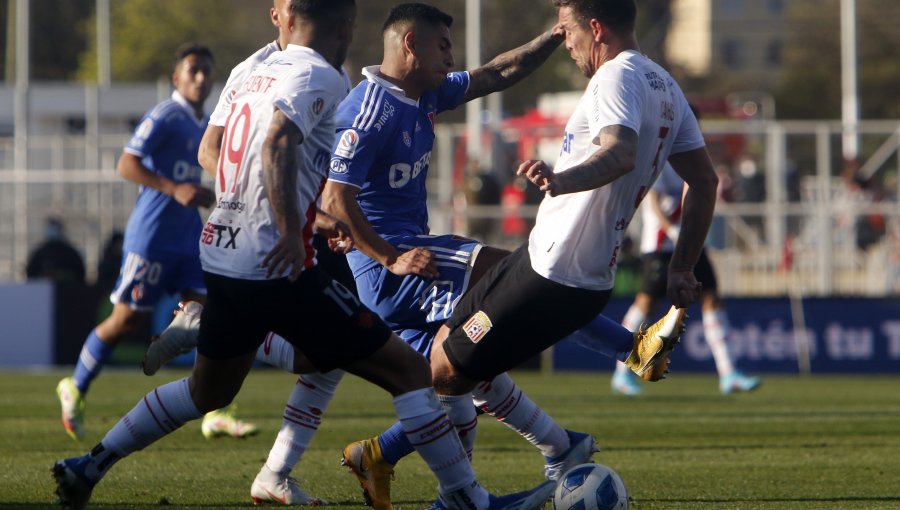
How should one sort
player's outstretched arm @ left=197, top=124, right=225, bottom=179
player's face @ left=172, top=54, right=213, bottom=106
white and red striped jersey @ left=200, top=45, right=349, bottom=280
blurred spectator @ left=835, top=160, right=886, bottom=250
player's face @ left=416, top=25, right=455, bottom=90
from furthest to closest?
blurred spectator @ left=835, top=160, right=886, bottom=250, player's face @ left=172, top=54, right=213, bottom=106, player's face @ left=416, top=25, right=455, bottom=90, player's outstretched arm @ left=197, top=124, right=225, bottom=179, white and red striped jersey @ left=200, top=45, right=349, bottom=280

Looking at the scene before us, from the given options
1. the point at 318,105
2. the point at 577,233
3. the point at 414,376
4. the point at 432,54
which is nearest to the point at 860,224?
the point at 432,54

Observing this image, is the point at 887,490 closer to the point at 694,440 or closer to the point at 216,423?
the point at 694,440

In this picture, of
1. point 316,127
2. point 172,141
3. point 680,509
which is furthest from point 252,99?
point 172,141

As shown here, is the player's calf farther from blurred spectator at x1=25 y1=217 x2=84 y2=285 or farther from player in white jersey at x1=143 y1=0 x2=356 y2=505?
blurred spectator at x1=25 y1=217 x2=84 y2=285

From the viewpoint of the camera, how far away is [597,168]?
6.01 metres

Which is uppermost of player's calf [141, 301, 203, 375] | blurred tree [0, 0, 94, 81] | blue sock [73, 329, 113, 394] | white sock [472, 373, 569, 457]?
player's calf [141, 301, 203, 375]

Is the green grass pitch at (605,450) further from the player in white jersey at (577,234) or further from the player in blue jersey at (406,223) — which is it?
the player in white jersey at (577,234)

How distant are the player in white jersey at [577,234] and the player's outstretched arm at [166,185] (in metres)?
2.85

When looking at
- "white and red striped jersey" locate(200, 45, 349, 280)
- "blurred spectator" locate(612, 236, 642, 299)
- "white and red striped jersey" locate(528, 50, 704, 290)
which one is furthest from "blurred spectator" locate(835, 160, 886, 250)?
"white and red striped jersey" locate(200, 45, 349, 280)

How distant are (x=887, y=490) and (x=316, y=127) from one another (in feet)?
11.4

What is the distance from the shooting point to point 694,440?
1012 cm

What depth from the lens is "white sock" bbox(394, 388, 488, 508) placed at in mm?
6059

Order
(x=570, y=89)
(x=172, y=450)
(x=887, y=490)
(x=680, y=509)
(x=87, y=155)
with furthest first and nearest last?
(x=570, y=89), (x=87, y=155), (x=172, y=450), (x=887, y=490), (x=680, y=509)

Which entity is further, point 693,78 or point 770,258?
point 693,78
